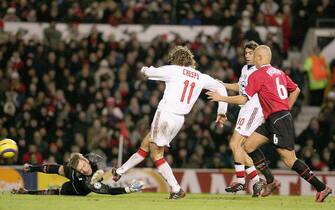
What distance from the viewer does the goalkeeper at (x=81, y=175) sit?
46.5 ft

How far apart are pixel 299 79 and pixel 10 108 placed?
6674 mm

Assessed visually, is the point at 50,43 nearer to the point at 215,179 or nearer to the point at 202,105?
the point at 202,105

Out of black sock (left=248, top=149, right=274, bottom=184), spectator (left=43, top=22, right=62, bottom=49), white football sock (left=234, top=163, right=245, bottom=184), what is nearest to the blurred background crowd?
spectator (left=43, top=22, right=62, bottom=49)

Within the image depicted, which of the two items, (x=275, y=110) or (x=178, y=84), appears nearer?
(x=275, y=110)

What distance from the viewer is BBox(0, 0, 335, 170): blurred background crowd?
21281mm

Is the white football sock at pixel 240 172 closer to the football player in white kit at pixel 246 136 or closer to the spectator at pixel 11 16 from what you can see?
the football player in white kit at pixel 246 136

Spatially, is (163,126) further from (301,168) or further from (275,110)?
(301,168)

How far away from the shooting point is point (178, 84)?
1385cm

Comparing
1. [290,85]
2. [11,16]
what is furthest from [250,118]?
[11,16]

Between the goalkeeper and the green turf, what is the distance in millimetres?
178

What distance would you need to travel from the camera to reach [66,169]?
14555 mm

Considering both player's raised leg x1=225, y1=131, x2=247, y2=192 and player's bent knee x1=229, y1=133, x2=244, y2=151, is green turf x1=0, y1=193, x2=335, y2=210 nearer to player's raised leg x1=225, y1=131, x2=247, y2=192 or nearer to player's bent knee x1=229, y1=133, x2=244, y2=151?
player's raised leg x1=225, y1=131, x2=247, y2=192

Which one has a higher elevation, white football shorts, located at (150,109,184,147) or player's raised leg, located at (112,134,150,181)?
white football shorts, located at (150,109,184,147)

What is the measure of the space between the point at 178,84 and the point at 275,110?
141cm
